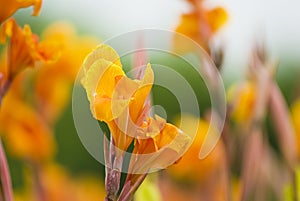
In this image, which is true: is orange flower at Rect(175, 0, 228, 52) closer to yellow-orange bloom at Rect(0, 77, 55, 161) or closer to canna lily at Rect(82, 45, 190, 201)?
yellow-orange bloom at Rect(0, 77, 55, 161)

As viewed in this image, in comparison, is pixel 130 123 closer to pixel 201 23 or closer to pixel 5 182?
pixel 5 182

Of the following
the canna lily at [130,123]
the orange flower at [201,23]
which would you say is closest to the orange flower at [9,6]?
the canna lily at [130,123]

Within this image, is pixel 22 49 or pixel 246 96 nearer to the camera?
pixel 22 49

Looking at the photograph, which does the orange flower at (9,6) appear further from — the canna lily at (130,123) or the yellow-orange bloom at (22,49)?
the canna lily at (130,123)

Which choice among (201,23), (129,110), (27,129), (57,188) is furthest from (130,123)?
(57,188)

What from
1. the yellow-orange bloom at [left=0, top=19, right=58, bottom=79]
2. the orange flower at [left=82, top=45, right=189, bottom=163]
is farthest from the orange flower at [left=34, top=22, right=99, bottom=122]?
the orange flower at [left=82, top=45, right=189, bottom=163]
